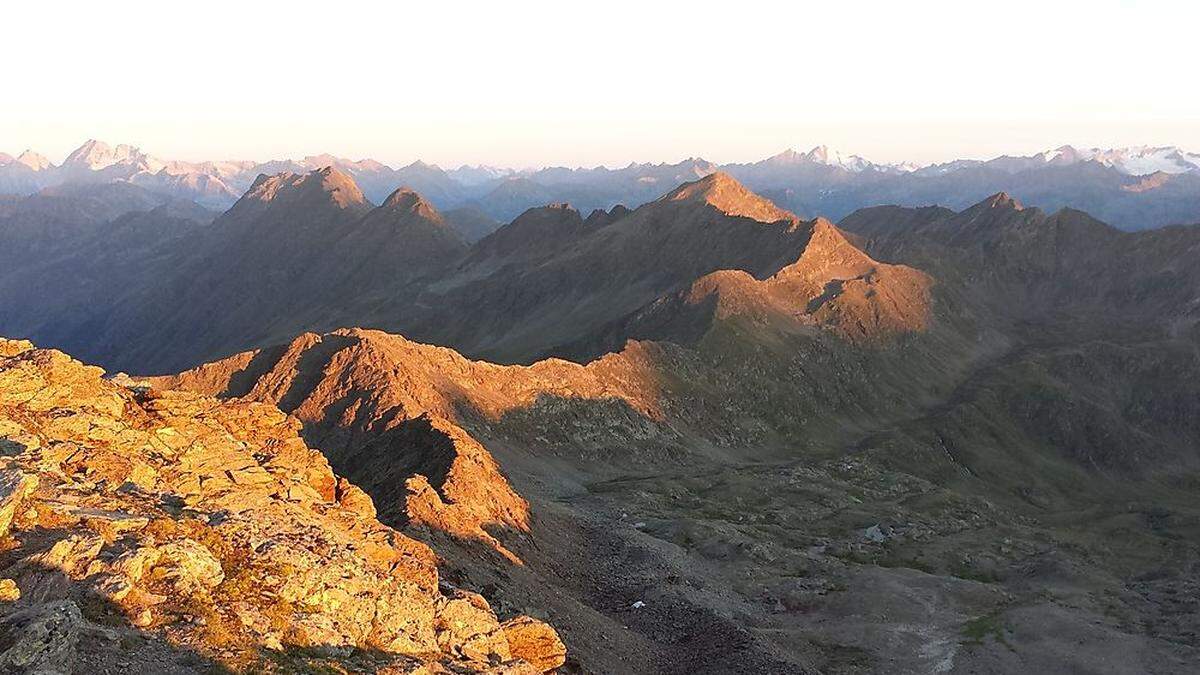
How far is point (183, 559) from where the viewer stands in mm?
24375

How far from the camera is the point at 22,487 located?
24.6 metres

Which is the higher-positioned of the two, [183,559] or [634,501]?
[183,559]

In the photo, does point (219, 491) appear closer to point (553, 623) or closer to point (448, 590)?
point (448, 590)

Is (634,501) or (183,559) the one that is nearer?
(183,559)

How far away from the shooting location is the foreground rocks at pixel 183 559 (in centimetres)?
2177

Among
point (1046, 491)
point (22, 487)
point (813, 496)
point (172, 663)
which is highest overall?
point (22, 487)

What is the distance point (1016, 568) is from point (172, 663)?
300 feet

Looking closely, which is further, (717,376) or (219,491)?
(717,376)

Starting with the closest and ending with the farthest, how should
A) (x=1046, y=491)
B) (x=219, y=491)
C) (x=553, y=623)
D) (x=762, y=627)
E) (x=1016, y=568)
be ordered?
1. (x=219, y=491)
2. (x=553, y=623)
3. (x=762, y=627)
4. (x=1016, y=568)
5. (x=1046, y=491)

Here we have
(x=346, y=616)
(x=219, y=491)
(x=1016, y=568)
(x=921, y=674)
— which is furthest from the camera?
(x=1016, y=568)

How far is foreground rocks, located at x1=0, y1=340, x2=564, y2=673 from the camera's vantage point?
857 inches

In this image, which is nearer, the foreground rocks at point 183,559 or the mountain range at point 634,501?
the foreground rocks at point 183,559

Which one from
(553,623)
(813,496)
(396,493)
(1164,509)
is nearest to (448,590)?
(553,623)

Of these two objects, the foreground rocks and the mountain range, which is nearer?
the foreground rocks
